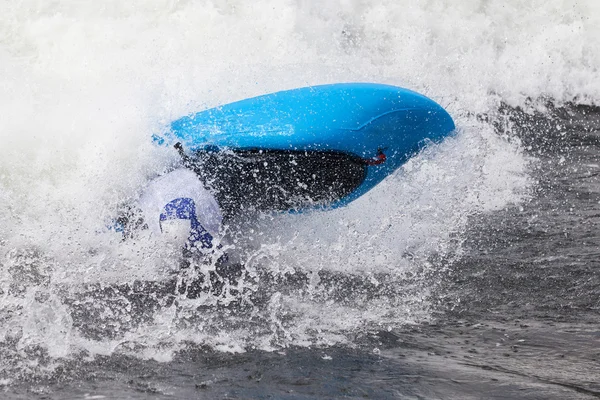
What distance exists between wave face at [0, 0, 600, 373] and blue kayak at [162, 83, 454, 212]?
0.21 meters

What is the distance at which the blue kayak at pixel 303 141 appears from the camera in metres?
4.96

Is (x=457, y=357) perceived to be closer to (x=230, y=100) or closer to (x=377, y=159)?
(x=377, y=159)

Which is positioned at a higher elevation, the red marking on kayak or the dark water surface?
the red marking on kayak

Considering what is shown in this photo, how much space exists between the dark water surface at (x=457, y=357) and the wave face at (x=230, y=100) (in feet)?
0.44

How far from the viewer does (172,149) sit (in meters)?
5.03

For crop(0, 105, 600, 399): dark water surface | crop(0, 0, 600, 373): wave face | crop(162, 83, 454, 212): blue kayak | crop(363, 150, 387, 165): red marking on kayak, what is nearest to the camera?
crop(0, 105, 600, 399): dark water surface

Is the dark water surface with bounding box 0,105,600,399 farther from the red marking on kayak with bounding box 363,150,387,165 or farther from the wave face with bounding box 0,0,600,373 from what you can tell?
the red marking on kayak with bounding box 363,150,387,165

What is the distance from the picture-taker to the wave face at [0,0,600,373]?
410 centimetres

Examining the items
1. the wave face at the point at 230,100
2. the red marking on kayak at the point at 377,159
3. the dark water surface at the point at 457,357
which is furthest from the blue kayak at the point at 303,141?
the dark water surface at the point at 457,357

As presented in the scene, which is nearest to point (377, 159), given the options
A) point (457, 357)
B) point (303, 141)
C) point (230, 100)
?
point (303, 141)

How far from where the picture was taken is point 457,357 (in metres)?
3.71

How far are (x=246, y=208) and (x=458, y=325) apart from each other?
5.24ft

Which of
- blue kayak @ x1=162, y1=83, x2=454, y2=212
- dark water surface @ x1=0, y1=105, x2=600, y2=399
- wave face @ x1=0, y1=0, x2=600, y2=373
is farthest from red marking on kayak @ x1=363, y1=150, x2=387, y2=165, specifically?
dark water surface @ x1=0, y1=105, x2=600, y2=399

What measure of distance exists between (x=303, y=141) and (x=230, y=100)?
94cm
